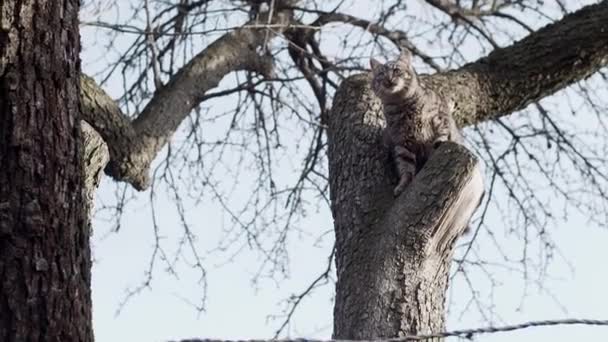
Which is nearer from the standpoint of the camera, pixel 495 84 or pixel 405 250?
pixel 405 250

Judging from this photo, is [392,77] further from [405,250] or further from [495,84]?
[405,250]

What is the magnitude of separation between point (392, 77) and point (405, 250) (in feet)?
3.99

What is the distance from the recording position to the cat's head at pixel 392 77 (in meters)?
3.96

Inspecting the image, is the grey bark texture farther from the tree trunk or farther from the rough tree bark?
the tree trunk

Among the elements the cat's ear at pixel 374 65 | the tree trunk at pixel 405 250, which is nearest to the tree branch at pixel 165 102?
the cat's ear at pixel 374 65

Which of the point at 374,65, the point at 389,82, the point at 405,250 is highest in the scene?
the point at 374,65

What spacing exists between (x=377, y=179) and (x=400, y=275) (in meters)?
0.46

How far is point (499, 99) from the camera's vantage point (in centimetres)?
413

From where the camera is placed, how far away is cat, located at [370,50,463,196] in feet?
12.1

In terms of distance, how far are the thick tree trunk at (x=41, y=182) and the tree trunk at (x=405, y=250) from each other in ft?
4.48

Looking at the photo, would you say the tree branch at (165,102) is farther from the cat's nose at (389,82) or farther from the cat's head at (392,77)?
the cat's nose at (389,82)

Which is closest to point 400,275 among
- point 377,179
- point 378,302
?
Result: point 378,302

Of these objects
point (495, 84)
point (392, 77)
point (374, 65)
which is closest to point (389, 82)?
point (392, 77)

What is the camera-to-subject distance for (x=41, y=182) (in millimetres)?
1755
